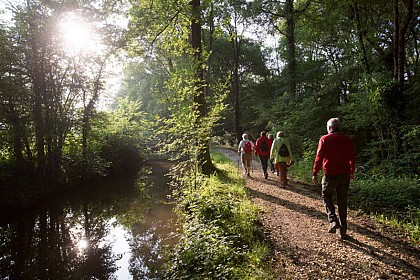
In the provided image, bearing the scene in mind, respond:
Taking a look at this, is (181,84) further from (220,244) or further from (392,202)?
(392,202)

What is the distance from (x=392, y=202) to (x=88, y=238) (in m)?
9.25

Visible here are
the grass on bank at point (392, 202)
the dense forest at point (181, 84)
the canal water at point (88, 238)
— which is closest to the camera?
the grass on bank at point (392, 202)

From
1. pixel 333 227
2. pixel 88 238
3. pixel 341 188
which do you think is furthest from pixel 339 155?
pixel 88 238

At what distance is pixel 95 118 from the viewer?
55.6 ft

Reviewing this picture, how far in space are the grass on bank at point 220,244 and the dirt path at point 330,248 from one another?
347 millimetres

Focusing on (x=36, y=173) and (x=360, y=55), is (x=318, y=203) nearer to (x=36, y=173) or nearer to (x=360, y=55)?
(x=360, y=55)

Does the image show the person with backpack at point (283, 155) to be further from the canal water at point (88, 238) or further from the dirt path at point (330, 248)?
the canal water at point (88, 238)

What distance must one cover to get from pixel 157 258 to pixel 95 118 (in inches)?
503

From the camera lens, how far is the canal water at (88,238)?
6562 millimetres

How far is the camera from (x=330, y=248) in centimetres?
450

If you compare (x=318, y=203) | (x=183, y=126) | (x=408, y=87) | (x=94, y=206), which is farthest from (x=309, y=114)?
(x=94, y=206)

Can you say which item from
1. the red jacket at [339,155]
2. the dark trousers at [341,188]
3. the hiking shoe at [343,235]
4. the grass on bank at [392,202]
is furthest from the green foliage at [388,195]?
the red jacket at [339,155]

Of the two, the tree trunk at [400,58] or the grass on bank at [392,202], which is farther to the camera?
the tree trunk at [400,58]

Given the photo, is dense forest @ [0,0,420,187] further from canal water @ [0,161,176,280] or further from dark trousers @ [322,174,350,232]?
dark trousers @ [322,174,350,232]
